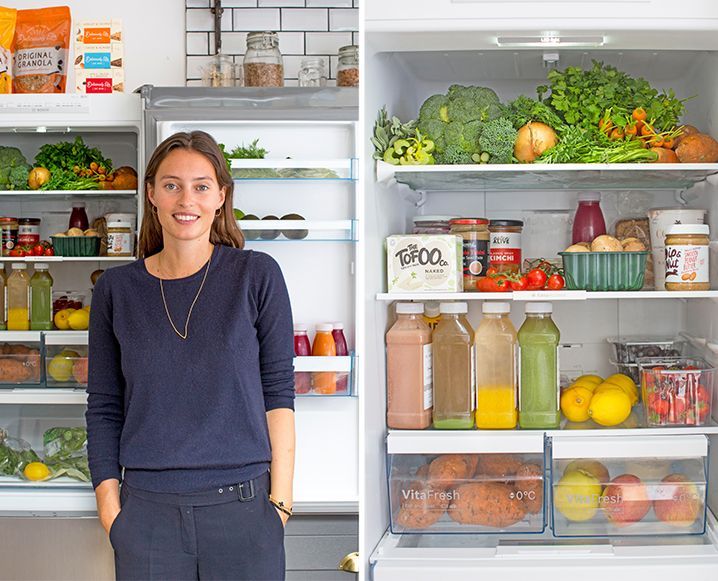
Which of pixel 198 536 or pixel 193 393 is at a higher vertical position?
pixel 193 393

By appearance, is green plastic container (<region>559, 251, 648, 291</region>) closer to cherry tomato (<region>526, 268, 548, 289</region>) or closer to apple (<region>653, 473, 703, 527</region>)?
cherry tomato (<region>526, 268, 548, 289</region>)

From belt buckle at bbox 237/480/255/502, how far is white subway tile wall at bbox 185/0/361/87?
4.82 ft

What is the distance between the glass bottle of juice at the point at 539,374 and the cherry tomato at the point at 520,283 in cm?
7

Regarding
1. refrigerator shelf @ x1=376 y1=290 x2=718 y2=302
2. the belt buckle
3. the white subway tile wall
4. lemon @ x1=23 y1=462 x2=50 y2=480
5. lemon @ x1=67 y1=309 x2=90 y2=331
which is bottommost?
lemon @ x1=23 y1=462 x2=50 y2=480

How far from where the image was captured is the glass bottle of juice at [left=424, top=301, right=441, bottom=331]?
2.01m

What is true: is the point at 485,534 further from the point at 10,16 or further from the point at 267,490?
the point at 10,16

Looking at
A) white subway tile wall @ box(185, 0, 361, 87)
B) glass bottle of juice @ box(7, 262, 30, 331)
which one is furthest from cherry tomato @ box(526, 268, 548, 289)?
glass bottle of juice @ box(7, 262, 30, 331)

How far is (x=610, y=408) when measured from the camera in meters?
1.89

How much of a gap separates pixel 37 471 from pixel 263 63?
1209mm

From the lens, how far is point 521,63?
200 cm

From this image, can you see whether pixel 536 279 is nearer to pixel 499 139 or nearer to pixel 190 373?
pixel 499 139

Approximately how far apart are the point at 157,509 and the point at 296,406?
31.7 inches

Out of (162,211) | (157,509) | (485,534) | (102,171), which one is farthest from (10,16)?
(485,534)

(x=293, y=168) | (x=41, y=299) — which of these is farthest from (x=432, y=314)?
(x=41, y=299)
